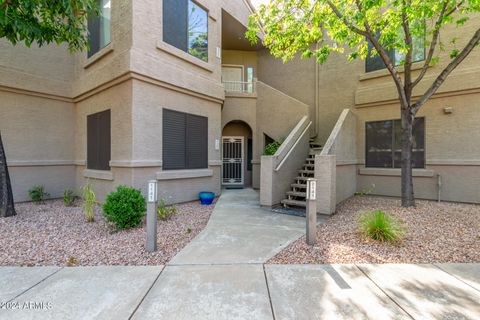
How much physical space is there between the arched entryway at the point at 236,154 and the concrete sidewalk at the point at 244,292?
8.21 m

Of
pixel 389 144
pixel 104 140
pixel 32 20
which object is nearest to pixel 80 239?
pixel 104 140

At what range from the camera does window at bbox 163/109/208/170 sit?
24.8ft

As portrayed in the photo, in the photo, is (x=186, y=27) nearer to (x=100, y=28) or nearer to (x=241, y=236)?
(x=100, y=28)

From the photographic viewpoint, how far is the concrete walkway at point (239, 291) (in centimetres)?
262

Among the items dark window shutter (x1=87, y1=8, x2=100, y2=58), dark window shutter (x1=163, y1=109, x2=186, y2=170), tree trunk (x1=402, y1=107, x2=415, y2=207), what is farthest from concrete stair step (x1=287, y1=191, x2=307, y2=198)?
dark window shutter (x1=87, y1=8, x2=100, y2=58)

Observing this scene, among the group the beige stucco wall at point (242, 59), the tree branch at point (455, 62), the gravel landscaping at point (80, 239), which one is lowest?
the gravel landscaping at point (80, 239)

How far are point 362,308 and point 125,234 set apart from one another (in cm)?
447

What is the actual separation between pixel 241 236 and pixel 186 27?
23.5ft

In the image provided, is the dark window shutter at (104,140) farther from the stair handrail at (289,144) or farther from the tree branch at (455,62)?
the tree branch at (455,62)

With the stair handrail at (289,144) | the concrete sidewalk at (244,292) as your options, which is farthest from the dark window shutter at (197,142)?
the concrete sidewalk at (244,292)

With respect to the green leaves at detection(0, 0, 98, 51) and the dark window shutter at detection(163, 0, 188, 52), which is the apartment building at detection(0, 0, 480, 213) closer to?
the dark window shutter at detection(163, 0, 188, 52)

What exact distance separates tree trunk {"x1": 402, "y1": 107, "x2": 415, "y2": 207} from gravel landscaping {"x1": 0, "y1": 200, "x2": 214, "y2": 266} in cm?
560

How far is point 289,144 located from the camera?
7.95m

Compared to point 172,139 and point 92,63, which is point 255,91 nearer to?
point 172,139
